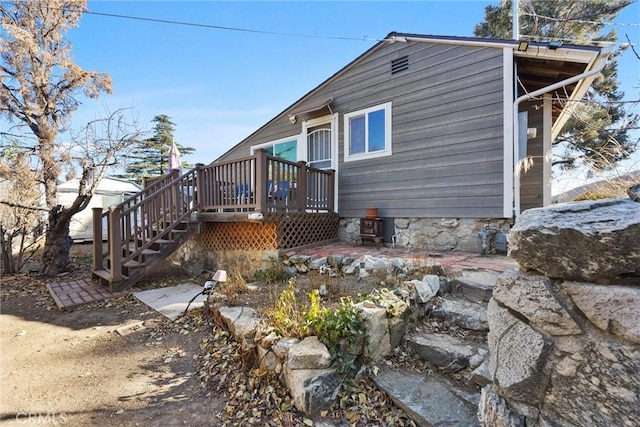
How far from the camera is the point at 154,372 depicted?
275 centimetres

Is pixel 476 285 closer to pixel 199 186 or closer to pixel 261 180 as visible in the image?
pixel 261 180

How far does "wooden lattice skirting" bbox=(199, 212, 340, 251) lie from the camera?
17.8 ft

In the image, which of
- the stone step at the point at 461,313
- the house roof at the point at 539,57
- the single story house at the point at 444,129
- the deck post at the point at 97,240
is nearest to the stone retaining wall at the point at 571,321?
the stone step at the point at 461,313

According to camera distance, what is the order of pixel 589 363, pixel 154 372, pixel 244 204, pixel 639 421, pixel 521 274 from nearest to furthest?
pixel 639 421, pixel 589 363, pixel 521 274, pixel 154 372, pixel 244 204

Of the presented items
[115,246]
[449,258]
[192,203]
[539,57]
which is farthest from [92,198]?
[539,57]

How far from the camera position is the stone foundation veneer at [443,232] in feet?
16.2

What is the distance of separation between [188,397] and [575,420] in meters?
2.55

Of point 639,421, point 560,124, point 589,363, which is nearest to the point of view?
point 639,421

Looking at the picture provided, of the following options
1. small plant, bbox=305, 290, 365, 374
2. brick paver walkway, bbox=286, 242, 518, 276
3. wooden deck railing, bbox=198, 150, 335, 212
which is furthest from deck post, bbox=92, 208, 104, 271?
small plant, bbox=305, 290, 365, 374

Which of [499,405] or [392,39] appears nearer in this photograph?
[499,405]

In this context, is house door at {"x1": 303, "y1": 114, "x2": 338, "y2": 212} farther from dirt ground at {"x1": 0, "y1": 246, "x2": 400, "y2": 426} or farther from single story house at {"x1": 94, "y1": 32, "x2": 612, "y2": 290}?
dirt ground at {"x1": 0, "y1": 246, "x2": 400, "y2": 426}

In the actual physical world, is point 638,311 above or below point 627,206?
below

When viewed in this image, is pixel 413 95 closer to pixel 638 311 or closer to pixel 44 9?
pixel 638 311

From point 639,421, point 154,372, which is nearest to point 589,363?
point 639,421
